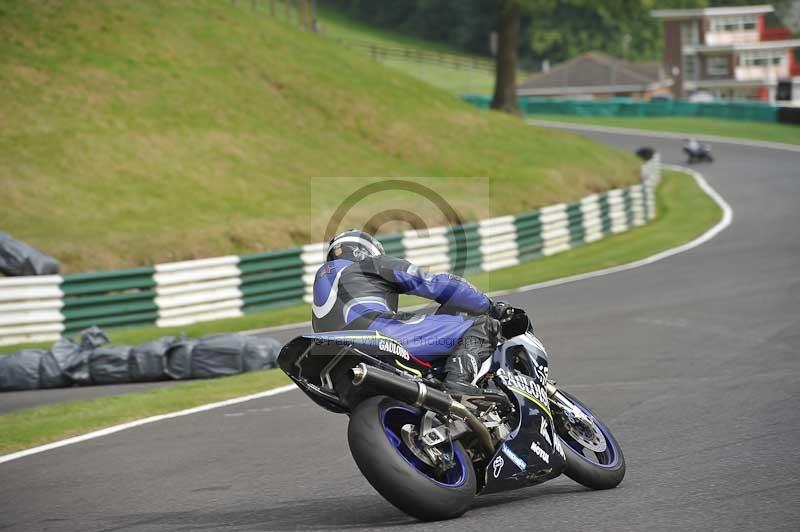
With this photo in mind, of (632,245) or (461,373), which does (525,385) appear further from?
(632,245)

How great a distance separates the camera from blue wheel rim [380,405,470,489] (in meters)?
5.64

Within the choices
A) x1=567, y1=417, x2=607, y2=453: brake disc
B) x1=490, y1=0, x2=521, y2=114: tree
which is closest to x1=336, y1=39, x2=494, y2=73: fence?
x1=490, y1=0, x2=521, y2=114: tree

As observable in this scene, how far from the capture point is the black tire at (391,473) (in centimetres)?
542

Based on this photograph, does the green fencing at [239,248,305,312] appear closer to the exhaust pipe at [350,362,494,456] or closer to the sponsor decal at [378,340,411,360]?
the sponsor decal at [378,340,411,360]

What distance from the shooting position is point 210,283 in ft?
59.8

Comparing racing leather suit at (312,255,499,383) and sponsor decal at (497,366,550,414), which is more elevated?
racing leather suit at (312,255,499,383)

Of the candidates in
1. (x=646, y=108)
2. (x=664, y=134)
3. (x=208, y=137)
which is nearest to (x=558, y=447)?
(x=208, y=137)

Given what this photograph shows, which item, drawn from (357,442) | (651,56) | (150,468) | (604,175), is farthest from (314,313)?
(651,56)

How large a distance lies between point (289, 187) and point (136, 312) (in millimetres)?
12764

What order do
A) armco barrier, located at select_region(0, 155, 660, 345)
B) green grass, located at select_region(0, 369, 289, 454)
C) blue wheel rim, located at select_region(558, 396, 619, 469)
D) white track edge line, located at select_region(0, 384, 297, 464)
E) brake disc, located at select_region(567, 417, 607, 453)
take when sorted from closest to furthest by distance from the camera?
1. blue wheel rim, located at select_region(558, 396, 619, 469)
2. brake disc, located at select_region(567, 417, 607, 453)
3. white track edge line, located at select_region(0, 384, 297, 464)
4. green grass, located at select_region(0, 369, 289, 454)
5. armco barrier, located at select_region(0, 155, 660, 345)

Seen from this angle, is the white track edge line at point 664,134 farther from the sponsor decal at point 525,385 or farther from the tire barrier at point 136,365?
the sponsor decal at point 525,385

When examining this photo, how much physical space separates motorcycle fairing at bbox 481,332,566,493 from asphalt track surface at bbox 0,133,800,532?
0.57ft

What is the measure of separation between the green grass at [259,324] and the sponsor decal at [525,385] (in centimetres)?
459

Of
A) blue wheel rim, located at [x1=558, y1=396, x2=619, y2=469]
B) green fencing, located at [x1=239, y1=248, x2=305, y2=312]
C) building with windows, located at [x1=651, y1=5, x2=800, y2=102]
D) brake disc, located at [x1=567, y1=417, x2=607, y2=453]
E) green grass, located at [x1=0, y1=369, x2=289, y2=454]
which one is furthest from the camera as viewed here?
building with windows, located at [x1=651, y1=5, x2=800, y2=102]
